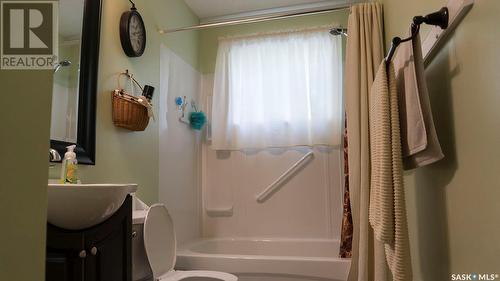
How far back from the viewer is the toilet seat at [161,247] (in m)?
1.74

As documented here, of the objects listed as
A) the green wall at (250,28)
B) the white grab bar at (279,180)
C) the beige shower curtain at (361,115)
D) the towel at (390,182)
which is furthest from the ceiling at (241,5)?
the towel at (390,182)

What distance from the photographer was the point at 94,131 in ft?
5.66

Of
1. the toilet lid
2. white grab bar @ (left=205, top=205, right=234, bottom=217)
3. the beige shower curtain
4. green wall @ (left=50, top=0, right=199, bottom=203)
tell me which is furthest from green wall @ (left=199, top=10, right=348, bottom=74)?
the toilet lid

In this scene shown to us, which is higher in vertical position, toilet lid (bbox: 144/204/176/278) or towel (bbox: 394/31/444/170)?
towel (bbox: 394/31/444/170)

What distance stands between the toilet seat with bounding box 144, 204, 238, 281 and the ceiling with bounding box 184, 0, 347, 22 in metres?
2.02

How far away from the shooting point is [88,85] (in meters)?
1.70

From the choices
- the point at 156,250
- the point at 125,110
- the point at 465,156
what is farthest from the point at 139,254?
the point at 465,156

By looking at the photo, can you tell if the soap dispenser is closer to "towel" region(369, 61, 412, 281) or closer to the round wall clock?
the round wall clock

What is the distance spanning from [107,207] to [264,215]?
6.66ft

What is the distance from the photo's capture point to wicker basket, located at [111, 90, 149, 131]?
6.16ft

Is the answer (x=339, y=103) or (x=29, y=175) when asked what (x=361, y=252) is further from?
(x=29, y=175)

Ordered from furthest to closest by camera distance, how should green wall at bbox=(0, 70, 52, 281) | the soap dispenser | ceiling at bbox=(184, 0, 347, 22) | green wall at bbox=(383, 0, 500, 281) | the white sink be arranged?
1. ceiling at bbox=(184, 0, 347, 22)
2. the soap dispenser
3. the white sink
4. green wall at bbox=(383, 0, 500, 281)
5. green wall at bbox=(0, 70, 52, 281)

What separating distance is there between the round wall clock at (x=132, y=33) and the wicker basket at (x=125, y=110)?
338 millimetres

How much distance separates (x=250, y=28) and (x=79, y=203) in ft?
8.42
